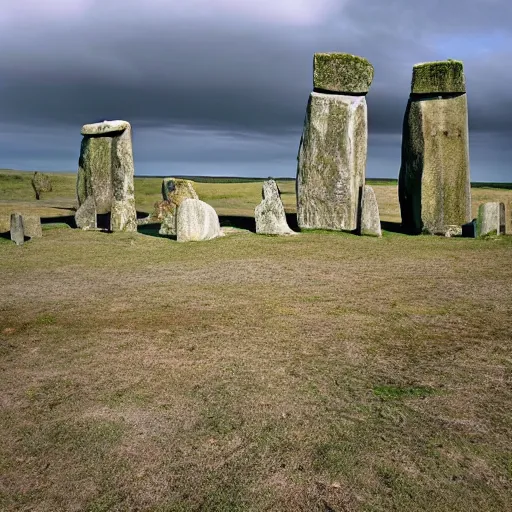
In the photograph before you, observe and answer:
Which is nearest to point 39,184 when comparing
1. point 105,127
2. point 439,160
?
point 105,127

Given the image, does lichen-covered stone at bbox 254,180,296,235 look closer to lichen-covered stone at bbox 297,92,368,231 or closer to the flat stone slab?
lichen-covered stone at bbox 297,92,368,231

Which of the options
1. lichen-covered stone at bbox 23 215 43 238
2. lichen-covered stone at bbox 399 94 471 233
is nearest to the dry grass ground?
lichen-covered stone at bbox 23 215 43 238

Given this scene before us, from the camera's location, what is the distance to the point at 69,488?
2.75 meters

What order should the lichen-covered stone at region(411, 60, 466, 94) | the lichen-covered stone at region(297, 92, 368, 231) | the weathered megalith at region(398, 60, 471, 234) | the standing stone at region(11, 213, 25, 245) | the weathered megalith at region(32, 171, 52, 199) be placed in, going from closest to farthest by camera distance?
1. the standing stone at region(11, 213, 25, 245)
2. the lichen-covered stone at region(411, 60, 466, 94)
3. the weathered megalith at region(398, 60, 471, 234)
4. the lichen-covered stone at region(297, 92, 368, 231)
5. the weathered megalith at region(32, 171, 52, 199)

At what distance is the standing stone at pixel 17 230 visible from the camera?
37.9 feet

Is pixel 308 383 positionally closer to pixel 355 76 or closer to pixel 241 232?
pixel 241 232

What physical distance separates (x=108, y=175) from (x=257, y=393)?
11.7 metres

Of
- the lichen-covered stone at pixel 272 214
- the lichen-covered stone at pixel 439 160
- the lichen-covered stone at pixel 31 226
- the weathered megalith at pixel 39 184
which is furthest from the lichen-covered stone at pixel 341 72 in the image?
the weathered megalith at pixel 39 184

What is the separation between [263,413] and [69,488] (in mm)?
1273

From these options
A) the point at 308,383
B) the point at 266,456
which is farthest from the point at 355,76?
the point at 266,456

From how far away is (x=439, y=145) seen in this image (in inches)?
484

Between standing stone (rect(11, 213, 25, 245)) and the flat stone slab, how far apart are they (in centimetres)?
360

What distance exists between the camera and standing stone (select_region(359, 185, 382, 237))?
11977mm

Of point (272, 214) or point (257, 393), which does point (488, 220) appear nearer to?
point (272, 214)
